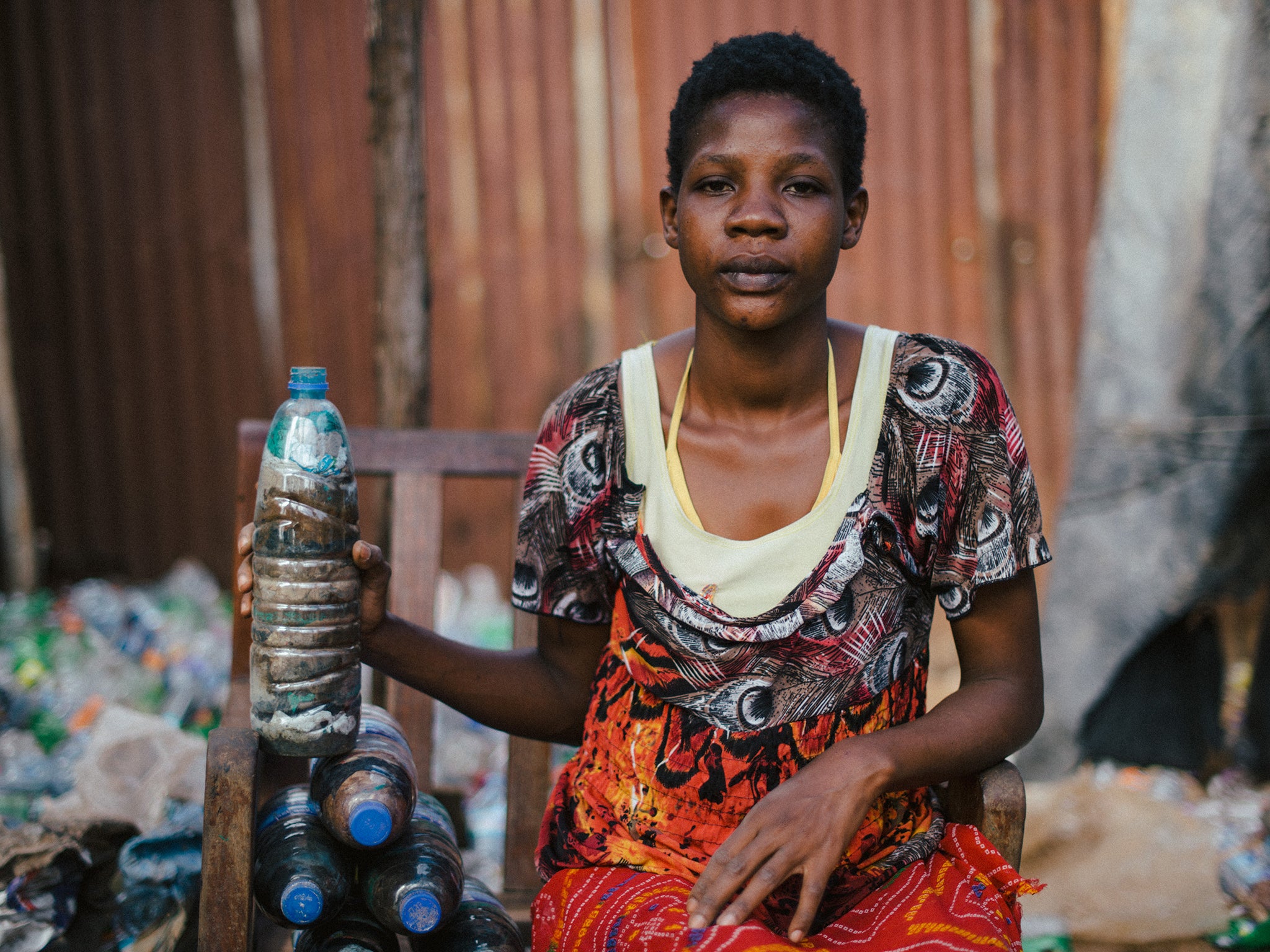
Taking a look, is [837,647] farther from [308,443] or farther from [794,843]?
[308,443]

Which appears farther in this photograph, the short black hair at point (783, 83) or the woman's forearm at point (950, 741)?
the short black hair at point (783, 83)

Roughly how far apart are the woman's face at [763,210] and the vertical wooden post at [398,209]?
1.37 metres

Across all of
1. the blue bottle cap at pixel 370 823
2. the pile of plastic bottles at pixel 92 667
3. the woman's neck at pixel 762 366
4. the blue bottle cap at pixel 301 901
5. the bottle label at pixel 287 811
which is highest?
the woman's neck at pixel 762 366

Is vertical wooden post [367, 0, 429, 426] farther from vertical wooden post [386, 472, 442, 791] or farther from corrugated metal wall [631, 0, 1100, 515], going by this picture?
corrugated metal wall [631, 0, 1100, 515]

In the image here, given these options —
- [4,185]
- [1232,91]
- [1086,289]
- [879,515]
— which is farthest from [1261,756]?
[4,185]

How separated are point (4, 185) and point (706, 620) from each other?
488 cm

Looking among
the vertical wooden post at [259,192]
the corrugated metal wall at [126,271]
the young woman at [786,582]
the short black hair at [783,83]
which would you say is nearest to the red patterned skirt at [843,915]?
the young woman at [786,582]

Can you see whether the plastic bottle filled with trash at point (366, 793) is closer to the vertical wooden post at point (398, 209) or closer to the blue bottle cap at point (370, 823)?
the blue bottle cap at point (370, 823)

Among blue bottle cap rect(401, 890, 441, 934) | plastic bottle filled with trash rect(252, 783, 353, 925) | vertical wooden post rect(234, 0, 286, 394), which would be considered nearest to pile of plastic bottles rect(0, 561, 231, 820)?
vertical wooden post rect(234, 0, 286, 394)

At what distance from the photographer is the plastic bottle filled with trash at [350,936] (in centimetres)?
173

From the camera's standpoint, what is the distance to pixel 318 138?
4.88m

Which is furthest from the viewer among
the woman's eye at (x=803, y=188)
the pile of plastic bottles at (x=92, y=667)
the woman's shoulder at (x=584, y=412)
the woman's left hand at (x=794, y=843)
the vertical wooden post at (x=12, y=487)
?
the vertical wooden post at (x=12, y=487)

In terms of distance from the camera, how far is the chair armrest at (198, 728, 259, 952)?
5.53 ft

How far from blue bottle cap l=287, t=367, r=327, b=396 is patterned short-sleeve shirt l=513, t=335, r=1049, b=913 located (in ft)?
1.92
